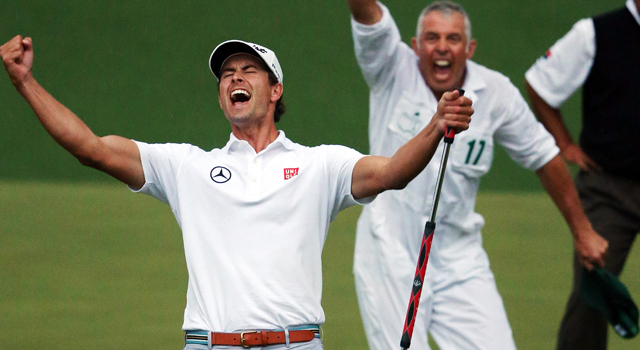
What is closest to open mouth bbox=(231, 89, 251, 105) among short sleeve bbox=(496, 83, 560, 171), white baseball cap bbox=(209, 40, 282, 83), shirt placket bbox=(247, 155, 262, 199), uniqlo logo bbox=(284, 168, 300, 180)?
white baseball cap bbox=(209, 40, 282, 83)

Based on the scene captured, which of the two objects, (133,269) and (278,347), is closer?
(278,347)

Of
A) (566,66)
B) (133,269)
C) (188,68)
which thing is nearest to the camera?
(566,66)

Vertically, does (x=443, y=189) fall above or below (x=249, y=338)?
above

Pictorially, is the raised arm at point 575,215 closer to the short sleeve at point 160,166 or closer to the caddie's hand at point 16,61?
the short sleeve at point 160,166

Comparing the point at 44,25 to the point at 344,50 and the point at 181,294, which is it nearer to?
the point at 344,50

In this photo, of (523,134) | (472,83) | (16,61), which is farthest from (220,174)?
(523,134)

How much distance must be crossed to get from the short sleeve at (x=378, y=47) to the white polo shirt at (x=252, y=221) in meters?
1.16

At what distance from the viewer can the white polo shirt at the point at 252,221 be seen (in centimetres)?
357

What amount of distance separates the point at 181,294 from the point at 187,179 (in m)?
3.78

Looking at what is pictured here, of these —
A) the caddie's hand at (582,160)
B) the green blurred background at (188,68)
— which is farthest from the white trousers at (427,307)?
the green blurred background at (188,68)

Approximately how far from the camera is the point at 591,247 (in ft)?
17.0

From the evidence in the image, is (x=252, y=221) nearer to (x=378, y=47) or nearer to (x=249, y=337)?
(x=249, y=337)

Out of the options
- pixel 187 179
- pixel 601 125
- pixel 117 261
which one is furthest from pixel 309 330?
pixel 117 261

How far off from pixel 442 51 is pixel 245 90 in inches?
56.9
